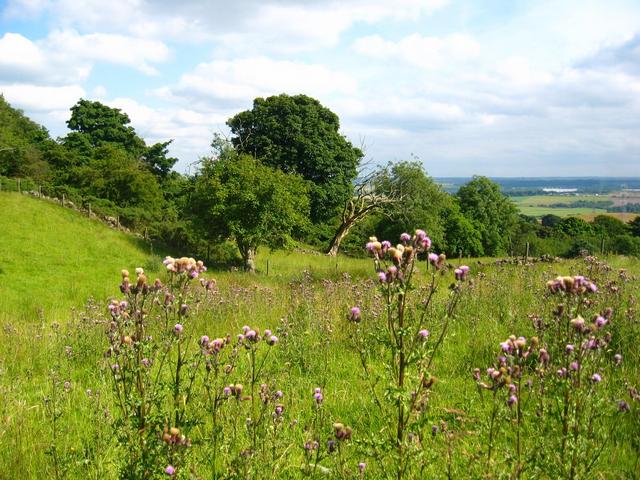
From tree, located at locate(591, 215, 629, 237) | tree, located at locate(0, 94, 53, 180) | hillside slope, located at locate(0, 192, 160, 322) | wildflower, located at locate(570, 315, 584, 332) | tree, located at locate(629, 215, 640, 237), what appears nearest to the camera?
wildflower, located at locate(570, 315, 584, 332)

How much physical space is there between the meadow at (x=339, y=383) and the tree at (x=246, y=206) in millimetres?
12710

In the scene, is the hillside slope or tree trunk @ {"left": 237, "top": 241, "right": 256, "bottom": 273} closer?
the hillside slope

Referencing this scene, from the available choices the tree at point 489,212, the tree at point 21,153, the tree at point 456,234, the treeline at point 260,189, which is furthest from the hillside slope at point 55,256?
the tree at point 489,212

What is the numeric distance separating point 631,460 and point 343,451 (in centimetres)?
227

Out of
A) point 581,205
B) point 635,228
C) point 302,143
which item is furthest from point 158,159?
point 581,205

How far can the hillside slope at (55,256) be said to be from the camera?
17312 mm

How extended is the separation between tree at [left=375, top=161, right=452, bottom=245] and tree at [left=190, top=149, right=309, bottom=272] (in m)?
15.8

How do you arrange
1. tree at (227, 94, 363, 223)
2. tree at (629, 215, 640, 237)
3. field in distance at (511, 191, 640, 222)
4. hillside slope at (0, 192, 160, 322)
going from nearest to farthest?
hillside slope at (0, 192, 160, 322) < tree at (227, 94, 363, 223) < tree at (629, 215, 640, 237) < field in distance at (511, 191, 640, 222)

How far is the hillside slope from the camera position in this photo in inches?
682

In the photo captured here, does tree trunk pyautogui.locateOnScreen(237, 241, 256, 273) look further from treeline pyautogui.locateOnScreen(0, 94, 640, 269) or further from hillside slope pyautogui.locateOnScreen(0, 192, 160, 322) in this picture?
hillside slope pyautogui.locateOnScreen(0, 192, 160, 322)

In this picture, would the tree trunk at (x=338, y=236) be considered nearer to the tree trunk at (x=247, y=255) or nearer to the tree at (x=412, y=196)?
the tree at (x=412, y=196)

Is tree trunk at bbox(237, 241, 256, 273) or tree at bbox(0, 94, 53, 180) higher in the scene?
tree at bbox(0, 94, 53, 180)

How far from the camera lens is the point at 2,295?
16562 millimetres

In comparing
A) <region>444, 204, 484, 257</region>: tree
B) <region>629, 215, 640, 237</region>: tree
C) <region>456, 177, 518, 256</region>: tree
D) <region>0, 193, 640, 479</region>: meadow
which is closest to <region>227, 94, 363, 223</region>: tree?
<region>444, 204, 484, 257</region>: tree
